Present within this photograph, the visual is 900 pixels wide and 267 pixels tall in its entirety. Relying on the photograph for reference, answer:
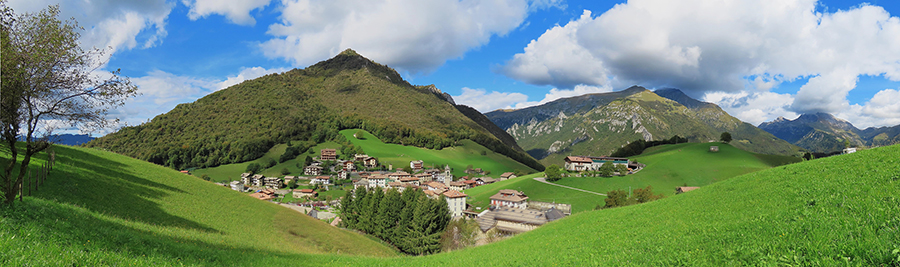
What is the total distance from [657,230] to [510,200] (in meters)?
64.2

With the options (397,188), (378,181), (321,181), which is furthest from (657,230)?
(321,181)

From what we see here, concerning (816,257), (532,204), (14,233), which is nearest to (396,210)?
(532,204)

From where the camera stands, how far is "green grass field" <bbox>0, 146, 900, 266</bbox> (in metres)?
7.29

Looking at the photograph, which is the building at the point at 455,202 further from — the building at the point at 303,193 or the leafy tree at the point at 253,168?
the leafy tree at the point at 253,168

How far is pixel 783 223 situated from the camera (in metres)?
9.59

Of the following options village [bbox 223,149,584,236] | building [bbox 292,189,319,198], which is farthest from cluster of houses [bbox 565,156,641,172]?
building [bbox 292,189,319,198]

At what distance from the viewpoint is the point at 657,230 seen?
1457 centimetres

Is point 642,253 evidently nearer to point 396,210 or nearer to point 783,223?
point 783,223

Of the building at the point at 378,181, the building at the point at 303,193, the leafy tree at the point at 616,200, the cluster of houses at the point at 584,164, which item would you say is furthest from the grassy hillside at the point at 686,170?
the building at the point at 303,193

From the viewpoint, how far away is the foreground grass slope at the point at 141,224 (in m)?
8.95

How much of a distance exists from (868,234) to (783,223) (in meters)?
2.87

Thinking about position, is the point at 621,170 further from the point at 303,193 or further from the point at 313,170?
the point at 313,170

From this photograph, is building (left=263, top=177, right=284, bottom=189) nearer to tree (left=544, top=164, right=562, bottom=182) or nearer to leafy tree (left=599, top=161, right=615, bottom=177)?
tree (left=544, top=164, right=562, bottom=182)

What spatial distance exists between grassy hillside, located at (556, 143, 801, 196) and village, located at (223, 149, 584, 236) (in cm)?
2330
